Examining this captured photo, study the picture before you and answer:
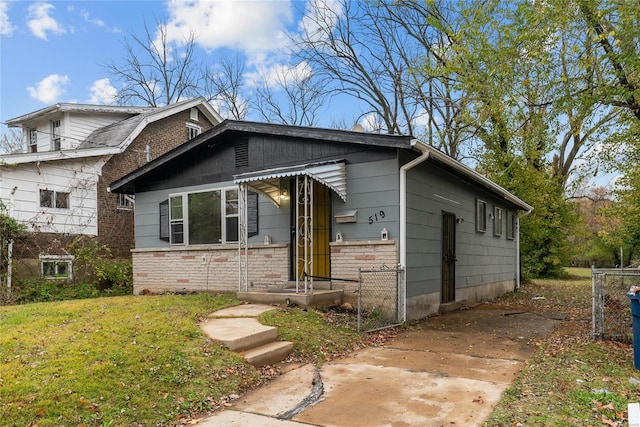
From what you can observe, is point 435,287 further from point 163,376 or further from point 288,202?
point 163,376

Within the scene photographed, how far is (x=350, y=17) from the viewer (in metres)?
22.2

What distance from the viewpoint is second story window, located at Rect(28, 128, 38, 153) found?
17.2m

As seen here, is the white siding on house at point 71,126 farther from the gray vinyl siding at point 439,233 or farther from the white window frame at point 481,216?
the white window frame at point 481,216

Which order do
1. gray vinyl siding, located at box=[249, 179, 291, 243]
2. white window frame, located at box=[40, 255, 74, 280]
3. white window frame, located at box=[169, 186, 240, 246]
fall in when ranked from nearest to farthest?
gray vinyl siding, located at box=[249, 179, 291, 243] → white window frame, located at box=[169, 186, 240, 246] → white window frame, located at box=[40, 255, 74, 280]

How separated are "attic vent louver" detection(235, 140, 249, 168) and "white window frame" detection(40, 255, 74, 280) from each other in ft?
21.6

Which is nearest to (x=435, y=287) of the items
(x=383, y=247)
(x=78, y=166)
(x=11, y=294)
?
(x=383, y=247)

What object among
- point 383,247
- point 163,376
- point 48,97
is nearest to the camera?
point 163,376

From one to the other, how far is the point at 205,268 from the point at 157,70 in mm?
18139

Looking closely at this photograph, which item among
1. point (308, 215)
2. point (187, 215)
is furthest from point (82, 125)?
point (308, 215)

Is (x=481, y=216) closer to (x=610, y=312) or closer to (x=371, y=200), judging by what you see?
Answer: (x=610, y=312)

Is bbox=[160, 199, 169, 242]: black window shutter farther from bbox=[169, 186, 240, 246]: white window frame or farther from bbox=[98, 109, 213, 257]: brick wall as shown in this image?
bbox=[98, 109, 213, 257]: brick wall

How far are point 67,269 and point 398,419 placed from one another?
12.1 metres

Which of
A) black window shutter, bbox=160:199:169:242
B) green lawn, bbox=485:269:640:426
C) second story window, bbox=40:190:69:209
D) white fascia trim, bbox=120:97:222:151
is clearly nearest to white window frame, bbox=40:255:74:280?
second story window, bbox=40:190:69:209

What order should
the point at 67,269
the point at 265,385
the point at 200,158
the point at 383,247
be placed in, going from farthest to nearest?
the point at 67,269
the point at 200,158
the point at 383,247
the point at 265,385
